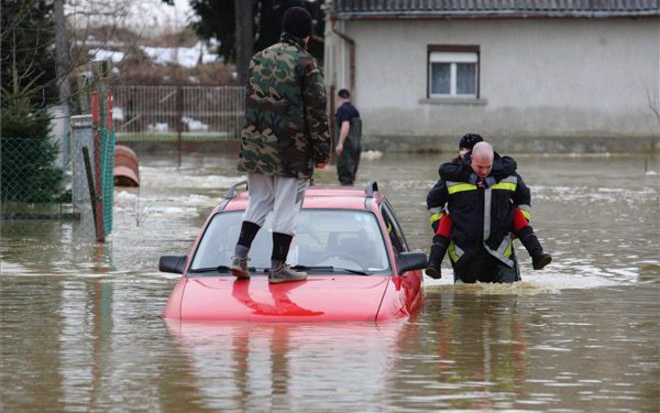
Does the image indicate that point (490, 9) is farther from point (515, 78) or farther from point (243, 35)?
point (243, 35)

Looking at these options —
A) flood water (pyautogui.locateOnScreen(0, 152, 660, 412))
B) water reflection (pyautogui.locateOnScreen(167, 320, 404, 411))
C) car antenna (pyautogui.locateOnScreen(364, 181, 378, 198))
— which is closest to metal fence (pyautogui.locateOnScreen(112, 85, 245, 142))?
flood water (pyautogui.locateOnScreen(0, 152, 660, 412))

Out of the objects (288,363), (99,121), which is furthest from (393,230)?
(99,121)

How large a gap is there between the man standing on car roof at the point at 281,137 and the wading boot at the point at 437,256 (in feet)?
6.60

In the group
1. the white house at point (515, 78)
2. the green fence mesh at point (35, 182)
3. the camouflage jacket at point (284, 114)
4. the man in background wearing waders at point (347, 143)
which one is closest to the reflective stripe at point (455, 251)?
the camouflage jacket at point (284, 114)

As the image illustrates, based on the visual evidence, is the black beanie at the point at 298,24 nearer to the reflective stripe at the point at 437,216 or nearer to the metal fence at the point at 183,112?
the reflective stripe at the point at 437,216

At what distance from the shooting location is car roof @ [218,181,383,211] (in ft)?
36.5

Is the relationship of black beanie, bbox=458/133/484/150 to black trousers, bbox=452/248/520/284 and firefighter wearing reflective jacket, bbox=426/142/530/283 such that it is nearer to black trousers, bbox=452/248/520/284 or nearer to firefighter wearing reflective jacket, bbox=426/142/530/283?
firefighter wearing reflective jacket, bbox=426/142/530/283

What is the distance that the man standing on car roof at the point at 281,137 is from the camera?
10312 mm

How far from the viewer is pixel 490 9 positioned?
40969 mm

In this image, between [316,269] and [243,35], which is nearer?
[316,269]

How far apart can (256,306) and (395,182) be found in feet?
62.9

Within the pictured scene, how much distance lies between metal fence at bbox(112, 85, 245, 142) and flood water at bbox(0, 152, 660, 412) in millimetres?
25243

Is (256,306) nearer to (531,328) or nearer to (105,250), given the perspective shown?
(531,328)

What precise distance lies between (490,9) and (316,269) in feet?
102
